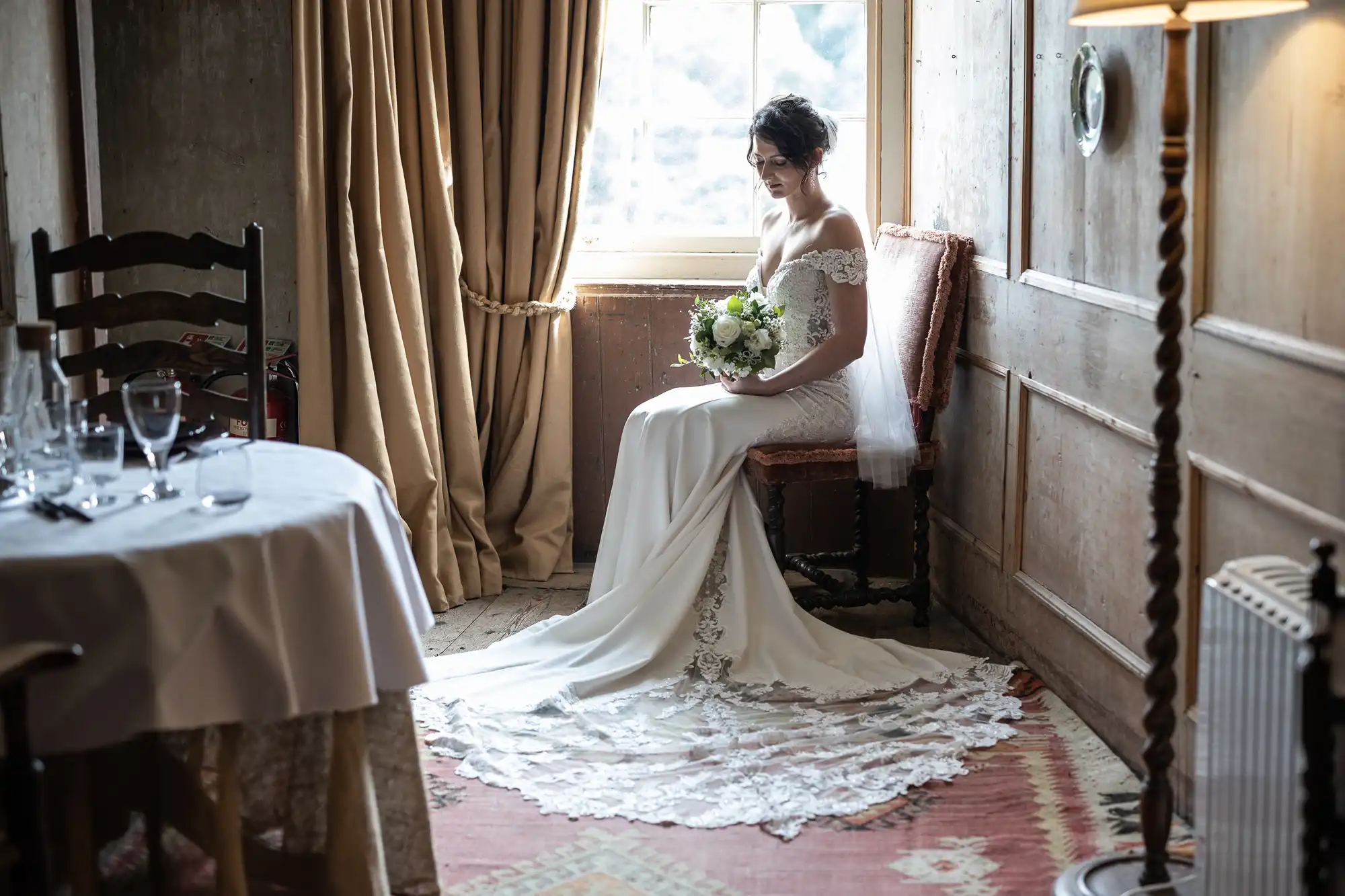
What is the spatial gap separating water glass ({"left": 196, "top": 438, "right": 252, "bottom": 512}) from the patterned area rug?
32.7 inches

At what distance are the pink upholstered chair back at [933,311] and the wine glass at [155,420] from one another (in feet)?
7.39

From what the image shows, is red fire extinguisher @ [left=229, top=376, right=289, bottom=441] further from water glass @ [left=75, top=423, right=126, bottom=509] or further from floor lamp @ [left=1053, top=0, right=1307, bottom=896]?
floor lamp @ [left=1053, top=0, right=1307, bottom=896]

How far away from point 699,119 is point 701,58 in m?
0.20

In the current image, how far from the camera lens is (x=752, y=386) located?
390cm

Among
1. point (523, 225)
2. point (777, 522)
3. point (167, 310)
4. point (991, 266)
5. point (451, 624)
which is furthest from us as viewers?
point (523, 225)

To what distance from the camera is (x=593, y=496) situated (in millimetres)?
4777

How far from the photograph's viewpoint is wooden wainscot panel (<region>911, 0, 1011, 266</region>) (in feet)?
12.0

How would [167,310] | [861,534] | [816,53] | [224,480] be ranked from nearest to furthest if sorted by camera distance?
[224,480]
[167,310]
[861,534]
[816,53]

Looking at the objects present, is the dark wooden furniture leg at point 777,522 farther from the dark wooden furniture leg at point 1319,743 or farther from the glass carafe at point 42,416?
the dark wooden furniture leg at point 1319,743

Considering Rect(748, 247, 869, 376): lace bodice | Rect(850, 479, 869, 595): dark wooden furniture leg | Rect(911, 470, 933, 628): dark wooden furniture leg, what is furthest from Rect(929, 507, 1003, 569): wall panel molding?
Rect(748, 247, 869, 376): lace bodice

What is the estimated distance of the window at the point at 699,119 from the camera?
463 centimetres

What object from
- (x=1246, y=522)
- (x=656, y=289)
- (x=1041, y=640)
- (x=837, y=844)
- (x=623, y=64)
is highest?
(x=623, y=64)

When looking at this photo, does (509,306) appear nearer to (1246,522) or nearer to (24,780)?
(1246,522)

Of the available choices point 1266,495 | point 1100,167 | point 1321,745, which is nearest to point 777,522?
point 1100,167
